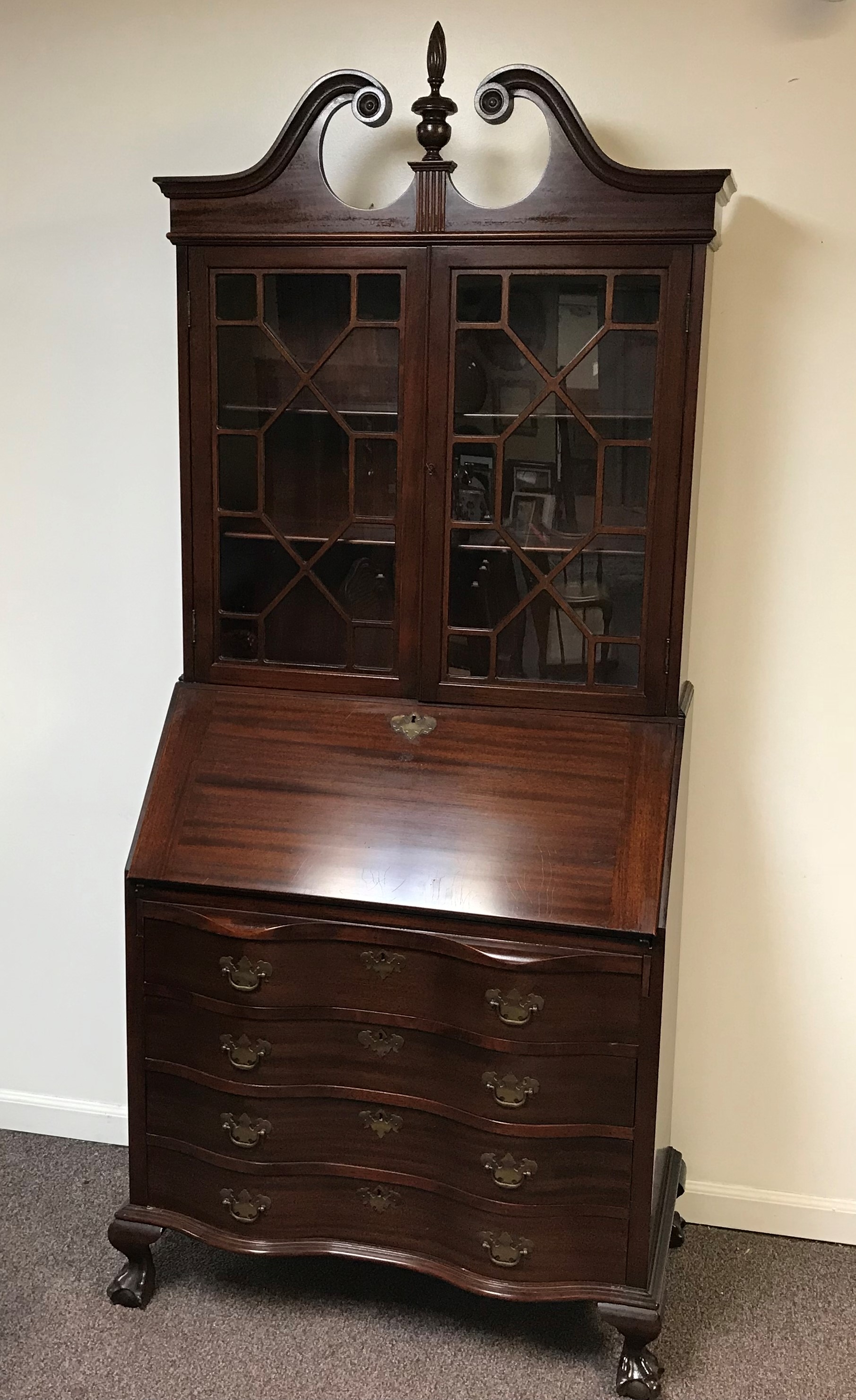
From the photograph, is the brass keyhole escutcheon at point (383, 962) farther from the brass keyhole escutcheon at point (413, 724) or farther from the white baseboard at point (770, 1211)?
the white baseboard at point (770, 1211)

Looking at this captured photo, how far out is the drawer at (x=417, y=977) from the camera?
1952mm

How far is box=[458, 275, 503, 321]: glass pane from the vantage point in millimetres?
2029

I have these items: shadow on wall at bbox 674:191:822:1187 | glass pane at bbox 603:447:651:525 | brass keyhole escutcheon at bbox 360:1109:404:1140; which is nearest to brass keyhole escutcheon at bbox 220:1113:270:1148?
brass keyhole escutcheon at bbox 360:1109:404:1140

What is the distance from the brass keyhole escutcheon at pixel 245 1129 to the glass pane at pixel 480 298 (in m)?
1.44

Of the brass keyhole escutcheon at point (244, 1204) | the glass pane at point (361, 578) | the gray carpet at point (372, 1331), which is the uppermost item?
the glass pane at point (361, 578)

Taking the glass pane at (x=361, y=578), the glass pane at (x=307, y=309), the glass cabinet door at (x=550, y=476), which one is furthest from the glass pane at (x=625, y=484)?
the glass pane at (x=307, y=309)

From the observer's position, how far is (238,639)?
2.28 m

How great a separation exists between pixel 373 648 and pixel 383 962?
56cm

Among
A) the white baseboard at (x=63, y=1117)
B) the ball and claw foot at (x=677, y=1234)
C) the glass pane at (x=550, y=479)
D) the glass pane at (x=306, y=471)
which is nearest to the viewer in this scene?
the glass pane at (x=550, y=479)

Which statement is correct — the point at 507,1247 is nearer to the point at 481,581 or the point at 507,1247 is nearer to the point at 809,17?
the point at 481,581

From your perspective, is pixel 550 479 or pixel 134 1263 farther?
pixel 134 1263

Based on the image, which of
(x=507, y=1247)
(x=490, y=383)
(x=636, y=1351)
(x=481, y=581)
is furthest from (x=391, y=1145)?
(x=490, y=383)

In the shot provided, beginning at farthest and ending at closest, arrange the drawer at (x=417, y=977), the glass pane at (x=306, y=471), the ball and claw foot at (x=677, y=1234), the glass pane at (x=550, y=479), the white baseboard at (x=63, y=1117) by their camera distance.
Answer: the white baseboard at (x=63, y=1117) < the ball and claw foot at (x=677, y=1234) < the glass pane at (x=306, y=471) < the glass pane at (x=550, y=479) < the drawer at (x=417, y=977)

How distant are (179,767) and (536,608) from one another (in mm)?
704
